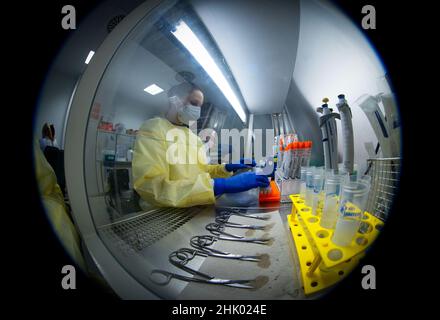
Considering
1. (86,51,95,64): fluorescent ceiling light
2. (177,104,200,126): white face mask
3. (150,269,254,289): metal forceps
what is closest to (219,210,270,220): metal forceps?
(150,269,254,289): metal forceps

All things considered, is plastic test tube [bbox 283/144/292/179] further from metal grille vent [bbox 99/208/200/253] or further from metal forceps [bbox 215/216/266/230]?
metal grille vent [bbox 99/208/200/253]

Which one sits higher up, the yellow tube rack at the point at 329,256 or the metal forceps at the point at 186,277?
the yellow tube rack at the point at 329,256

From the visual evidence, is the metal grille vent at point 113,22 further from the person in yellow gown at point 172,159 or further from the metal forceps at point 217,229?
the metal forceps at point 217,229

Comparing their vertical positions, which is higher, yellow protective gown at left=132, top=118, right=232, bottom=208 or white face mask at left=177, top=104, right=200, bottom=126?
white face mask at left=177, top=104, right=200, bottom=126

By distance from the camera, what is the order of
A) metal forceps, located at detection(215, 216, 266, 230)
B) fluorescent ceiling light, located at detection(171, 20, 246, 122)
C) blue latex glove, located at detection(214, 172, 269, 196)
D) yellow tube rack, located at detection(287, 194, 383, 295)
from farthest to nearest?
blue latex glove, located at detection(214, 172, 269, 196) → metal forceps, located at detection(215, 216, 266, 230) → fluorescent ceiling light, located at detection(171, 20, 246, 122) → yellow tube rack, located at detection(287, 194, 383, 295)

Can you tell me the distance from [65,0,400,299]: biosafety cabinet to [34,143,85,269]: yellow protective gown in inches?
2.1

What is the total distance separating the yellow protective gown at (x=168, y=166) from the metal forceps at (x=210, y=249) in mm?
137

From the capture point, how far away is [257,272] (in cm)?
33

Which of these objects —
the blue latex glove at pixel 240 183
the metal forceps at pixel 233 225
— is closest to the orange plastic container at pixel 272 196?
the blue latex glove at pixel 240 183

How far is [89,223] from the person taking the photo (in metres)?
0.34

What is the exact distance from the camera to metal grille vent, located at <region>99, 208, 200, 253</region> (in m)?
0.36

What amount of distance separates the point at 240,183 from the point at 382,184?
0.46 meters

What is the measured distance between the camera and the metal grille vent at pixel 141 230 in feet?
1.17

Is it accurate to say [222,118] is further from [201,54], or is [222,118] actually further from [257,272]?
[257,272]
